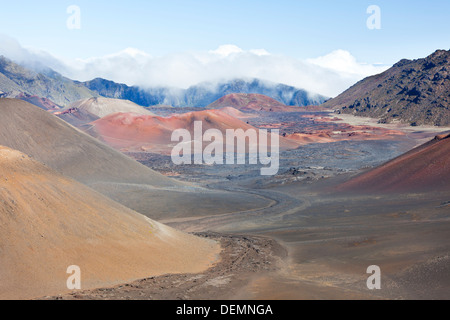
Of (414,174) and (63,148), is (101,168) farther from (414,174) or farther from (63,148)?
(414,174)

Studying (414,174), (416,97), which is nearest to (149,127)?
(414,174)

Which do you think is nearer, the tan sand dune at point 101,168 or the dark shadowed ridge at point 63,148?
the tan sand dune at point 101,168

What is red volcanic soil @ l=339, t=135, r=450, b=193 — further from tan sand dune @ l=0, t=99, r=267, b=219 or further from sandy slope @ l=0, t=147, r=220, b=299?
sandy slope @ l=0, t=147, r=220, b=299

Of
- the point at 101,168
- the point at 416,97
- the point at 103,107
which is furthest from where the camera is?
the point at 103,107

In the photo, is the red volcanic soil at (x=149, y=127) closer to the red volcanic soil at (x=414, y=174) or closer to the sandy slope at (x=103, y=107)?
the sandy slope at (x=103, y=107)

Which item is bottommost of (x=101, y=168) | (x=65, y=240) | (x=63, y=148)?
(x=101, y=168)

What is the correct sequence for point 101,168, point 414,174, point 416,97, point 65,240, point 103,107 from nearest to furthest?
point 65,240 → point 414,174 → point 101,168 → point 416,97 → point 103,107

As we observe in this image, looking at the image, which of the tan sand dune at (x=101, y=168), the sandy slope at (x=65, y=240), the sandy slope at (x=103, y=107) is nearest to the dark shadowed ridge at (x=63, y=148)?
the tan sand dune at (x=101, y=168)
